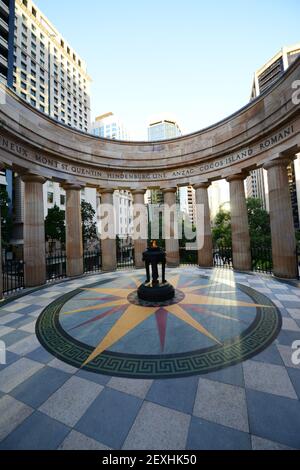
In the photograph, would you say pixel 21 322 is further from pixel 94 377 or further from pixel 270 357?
pixel 270 357

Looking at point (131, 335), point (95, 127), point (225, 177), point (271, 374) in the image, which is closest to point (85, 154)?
point (225, 177)

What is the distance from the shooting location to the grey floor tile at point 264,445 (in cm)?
214

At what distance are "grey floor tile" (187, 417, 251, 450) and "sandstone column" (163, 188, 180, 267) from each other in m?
11.9

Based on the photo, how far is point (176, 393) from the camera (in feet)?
9.82

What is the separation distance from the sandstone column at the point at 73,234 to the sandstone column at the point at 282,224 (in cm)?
1105

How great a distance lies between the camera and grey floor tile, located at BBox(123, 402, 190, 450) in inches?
87.5

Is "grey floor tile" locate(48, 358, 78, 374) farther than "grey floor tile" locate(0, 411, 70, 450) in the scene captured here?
Yes

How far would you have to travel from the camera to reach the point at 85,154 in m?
12.7

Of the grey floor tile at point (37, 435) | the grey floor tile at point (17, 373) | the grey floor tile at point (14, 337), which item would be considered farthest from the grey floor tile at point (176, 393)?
the grey floor tile at point (14, 337)

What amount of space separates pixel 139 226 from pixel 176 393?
38.2 ft

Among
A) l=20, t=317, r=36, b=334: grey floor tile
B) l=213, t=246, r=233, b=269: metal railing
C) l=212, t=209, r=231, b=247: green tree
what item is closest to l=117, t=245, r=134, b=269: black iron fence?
l=213, t=246, r=233, b=269: metal railing

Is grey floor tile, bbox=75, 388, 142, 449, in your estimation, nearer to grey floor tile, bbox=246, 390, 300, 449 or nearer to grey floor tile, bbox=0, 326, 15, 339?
grey floor tile, bbox=246, 390, 300, 449

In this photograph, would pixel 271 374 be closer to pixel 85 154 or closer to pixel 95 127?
pixel 85 154

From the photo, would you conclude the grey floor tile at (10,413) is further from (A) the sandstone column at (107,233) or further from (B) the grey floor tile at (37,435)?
(A) the sandstone column at (107,233)
